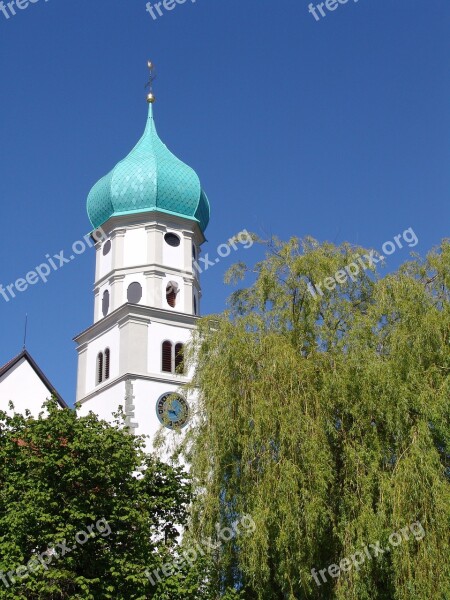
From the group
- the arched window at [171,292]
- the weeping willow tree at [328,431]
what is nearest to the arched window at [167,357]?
the arched window at [171,292]

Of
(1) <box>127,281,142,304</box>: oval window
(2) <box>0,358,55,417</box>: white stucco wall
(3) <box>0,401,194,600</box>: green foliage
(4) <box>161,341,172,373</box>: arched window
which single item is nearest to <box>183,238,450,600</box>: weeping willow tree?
(3) <box>0,401,194,600</box>: green foliage

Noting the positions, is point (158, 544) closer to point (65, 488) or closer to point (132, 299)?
point (65, 488)

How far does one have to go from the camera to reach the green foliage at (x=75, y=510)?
17.1 m

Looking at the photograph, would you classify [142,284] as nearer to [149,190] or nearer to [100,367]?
[100,367]

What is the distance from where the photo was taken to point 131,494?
19047mm

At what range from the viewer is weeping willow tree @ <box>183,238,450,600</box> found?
1739cm

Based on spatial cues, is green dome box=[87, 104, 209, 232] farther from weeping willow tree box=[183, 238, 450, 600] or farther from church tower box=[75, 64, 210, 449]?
weeping willow tree box=[183, 238, 450, 600]

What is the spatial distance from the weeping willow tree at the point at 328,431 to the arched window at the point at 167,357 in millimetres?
13105

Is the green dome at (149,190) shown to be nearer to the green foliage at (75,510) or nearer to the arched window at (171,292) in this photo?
the arched window at (171,292)

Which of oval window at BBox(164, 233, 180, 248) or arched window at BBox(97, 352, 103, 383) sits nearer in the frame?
arched window at BBox(97, 352, 103, 383)

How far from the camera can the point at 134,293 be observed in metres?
36.3

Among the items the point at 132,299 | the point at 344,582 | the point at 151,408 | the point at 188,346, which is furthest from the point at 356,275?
the point at 132,299

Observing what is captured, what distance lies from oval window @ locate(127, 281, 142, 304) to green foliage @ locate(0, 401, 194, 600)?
54.9 ft

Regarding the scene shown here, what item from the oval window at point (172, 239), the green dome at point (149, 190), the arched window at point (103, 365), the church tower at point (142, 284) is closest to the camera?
the church tower at point (142, 284)
